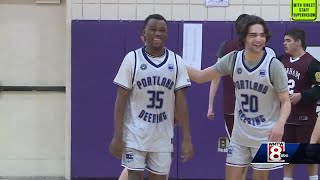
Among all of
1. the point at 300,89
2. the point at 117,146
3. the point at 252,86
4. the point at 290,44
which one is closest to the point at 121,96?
the point at 117,146

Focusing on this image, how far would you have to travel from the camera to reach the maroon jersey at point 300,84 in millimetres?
6480

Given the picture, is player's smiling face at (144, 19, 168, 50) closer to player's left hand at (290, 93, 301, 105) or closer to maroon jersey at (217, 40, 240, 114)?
maroon jersey at (217, 40, 240, 114)

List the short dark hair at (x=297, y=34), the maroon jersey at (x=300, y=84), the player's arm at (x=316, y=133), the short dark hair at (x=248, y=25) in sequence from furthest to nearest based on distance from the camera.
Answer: the short dark hair at (x=297, y=34) < the player's arm at (x=316, y=133) < the maroon jersey at (x=300, y=84) < the short dark hair at (x=248, y=25)

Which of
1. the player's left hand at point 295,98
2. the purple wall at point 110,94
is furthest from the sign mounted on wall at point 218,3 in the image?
the player's left hand at point 295,98

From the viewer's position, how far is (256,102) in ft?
16.8

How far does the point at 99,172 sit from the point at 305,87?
2639 millimetres

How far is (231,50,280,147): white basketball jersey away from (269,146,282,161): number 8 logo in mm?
99

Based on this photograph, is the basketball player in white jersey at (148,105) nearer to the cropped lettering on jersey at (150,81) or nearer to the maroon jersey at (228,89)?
the cropped lettering on jersey at (150,81)

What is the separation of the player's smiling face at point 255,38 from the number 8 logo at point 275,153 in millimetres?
848

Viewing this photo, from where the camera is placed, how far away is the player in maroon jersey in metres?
6.46

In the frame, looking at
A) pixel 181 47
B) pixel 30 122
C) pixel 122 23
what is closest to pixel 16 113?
pixel 30 122

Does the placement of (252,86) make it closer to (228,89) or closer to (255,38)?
(255,38)

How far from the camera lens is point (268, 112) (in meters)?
5.13

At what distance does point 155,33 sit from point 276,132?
130cm
